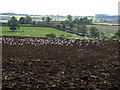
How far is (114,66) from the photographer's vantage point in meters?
12.5

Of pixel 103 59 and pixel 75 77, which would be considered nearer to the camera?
pixel 75 77

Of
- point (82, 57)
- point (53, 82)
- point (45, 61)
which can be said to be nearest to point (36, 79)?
point (53, 82)

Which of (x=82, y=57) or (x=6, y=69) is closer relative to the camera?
(x=6, y=69)

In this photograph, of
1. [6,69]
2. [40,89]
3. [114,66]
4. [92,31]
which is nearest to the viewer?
[40,89]

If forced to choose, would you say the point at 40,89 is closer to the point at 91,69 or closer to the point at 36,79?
the point at 36,79

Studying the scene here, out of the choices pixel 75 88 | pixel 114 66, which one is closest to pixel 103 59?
pixel 114 66

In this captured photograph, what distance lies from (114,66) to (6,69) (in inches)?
309

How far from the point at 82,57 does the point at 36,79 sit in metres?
6.29

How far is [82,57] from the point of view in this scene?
14.6m

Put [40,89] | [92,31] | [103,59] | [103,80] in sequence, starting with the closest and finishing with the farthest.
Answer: [40,89] → [103,80] → [103,59] → [92,31]

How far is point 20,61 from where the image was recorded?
1287cm

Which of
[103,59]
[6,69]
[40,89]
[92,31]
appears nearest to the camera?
[40,89]

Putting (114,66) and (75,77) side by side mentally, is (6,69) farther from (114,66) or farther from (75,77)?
(114,66)

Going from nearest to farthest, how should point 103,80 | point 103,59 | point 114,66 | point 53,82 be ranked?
point 53,82 → point 103,80 → point 114,66 → point 103,59
